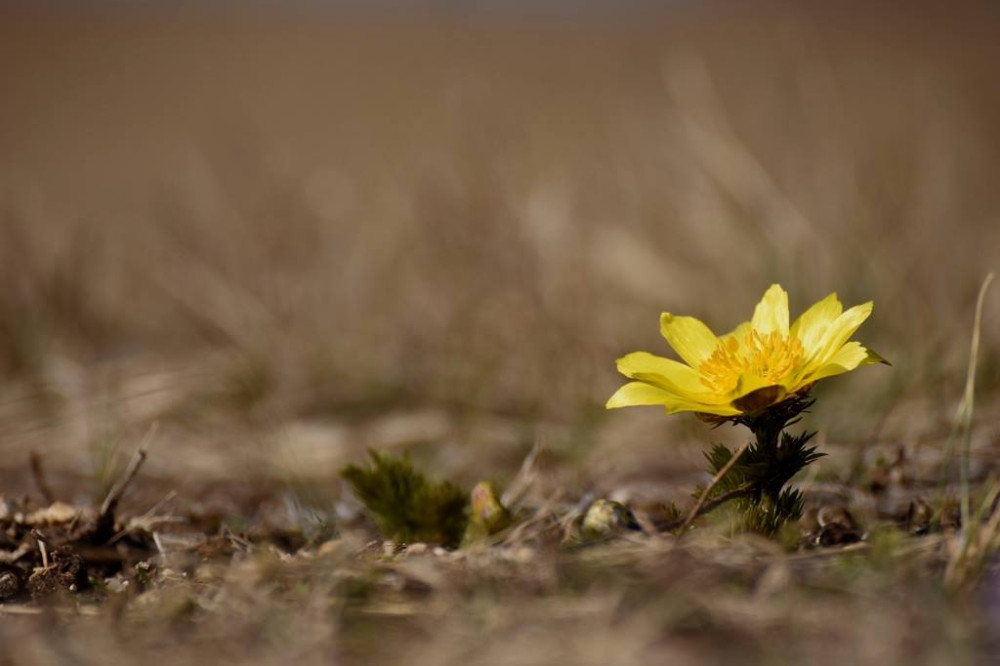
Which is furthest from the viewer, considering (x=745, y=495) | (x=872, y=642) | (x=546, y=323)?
(x=546, y=323)

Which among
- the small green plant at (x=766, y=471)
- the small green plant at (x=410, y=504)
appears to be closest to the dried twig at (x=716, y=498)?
the small green plant at (x=766, y=471)

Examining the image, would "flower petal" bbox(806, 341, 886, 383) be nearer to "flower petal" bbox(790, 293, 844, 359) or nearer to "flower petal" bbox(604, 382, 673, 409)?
"flower petal" bbox(790, 293, 844, 359)

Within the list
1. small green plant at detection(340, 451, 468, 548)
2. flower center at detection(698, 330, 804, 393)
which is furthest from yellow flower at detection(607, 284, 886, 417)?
small green plant at detection(340, 451, 468, 548)

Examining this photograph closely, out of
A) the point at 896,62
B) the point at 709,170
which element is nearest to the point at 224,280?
the point at 709,170

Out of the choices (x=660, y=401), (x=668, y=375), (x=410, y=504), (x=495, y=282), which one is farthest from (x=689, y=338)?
(x=495, y=282)

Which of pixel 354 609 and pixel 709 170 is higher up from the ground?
pixel 709 170

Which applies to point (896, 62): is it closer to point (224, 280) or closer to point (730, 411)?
point (224, 280)

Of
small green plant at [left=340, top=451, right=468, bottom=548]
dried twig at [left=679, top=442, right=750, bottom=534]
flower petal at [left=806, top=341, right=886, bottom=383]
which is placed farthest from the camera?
small green plant at [left=340, top=451, right=468, bottom=548]

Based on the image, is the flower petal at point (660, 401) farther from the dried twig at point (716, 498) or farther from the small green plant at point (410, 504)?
the small green plant at point (410, 504)
